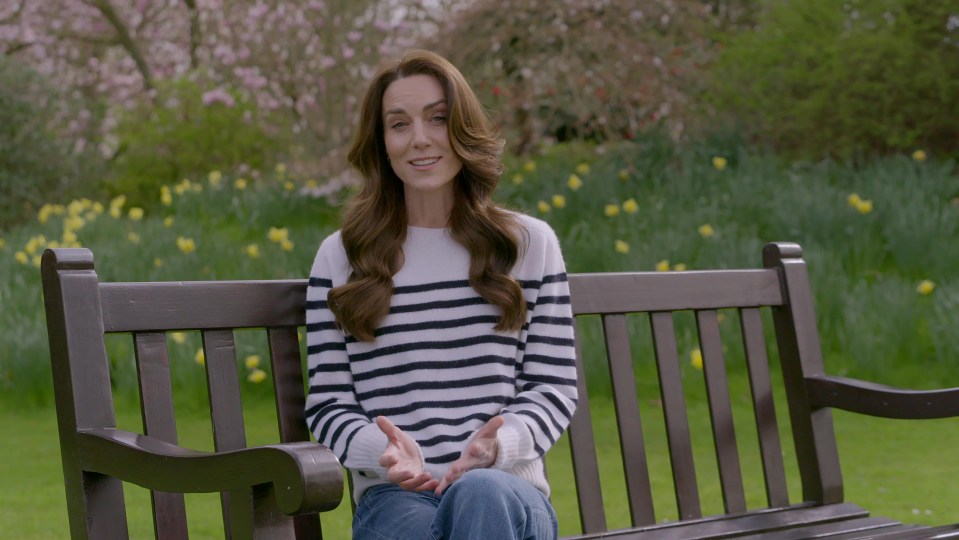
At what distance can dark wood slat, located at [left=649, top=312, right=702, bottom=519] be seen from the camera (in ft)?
8.71

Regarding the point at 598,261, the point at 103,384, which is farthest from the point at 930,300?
the point at 103,384

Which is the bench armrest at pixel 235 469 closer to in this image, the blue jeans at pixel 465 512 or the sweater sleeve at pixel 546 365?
the blue jeans at pixel 465 512

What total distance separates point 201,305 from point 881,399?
1486 mm

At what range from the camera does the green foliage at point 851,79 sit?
22.5 ft

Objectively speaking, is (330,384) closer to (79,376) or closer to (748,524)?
(79,376)

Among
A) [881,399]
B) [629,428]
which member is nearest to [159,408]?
[629,428]

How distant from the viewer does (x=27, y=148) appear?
8977 mm

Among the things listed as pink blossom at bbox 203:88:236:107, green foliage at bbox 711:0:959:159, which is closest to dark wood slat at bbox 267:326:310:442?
green foliage at bbox 711:0:959:159

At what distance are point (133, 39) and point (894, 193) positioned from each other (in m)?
9.58

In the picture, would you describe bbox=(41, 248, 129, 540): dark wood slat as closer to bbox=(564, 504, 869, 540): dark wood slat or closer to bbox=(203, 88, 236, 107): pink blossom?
bbox=(564, 504, 869, 540): dark wood slat

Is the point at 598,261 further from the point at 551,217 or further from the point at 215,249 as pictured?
the point at 215,249

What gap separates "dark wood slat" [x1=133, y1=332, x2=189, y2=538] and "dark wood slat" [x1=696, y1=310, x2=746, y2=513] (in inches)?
48.3

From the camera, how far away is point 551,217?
6.25 meters

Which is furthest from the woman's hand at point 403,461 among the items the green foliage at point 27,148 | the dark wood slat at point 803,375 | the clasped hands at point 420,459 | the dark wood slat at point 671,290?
the green foliage at point 27,148
